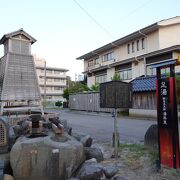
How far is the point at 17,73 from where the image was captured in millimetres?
12945

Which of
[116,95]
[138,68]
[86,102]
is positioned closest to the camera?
[116,95]

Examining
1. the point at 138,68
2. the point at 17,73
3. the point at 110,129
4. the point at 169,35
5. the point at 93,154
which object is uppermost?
the point at 169,35

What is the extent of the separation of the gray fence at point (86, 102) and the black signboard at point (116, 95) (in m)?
18.6

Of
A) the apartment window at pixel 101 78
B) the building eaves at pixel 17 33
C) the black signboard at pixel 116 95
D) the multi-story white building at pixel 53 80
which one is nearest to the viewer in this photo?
the black signboard at pixel 116 95

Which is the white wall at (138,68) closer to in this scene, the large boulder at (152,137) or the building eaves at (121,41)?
the building eaves at (121,41)

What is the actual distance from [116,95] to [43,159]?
278 cm

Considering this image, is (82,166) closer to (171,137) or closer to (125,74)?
(171,137)

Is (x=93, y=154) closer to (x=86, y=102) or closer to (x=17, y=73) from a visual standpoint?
(x=17, y=73)

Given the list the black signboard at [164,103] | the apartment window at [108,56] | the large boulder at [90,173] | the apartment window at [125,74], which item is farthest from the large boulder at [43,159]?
the apartment window at [108,56]

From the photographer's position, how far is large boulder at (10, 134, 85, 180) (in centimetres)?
495

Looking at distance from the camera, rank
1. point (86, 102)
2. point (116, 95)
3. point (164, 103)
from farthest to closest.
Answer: point (86, 102)
point (116, 95)
point (164, 103)

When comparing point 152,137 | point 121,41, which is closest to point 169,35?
point 121,41

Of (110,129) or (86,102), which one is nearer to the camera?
(110,129)

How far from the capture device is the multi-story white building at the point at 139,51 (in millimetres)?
24587
